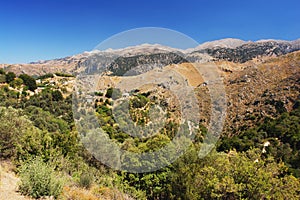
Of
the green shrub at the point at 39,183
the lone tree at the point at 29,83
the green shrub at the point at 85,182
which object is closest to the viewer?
the green shrub at the point at 39,183

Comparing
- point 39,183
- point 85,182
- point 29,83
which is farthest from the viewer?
point 29,83

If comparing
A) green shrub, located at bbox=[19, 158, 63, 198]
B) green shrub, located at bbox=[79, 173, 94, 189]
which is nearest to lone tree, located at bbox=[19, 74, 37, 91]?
green shrub, located at bbox=[79, 173, 94, 189]

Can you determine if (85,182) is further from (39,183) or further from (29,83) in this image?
(29,83)

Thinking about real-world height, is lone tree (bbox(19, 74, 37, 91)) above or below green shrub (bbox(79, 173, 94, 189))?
above

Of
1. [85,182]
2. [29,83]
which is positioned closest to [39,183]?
[85,182]

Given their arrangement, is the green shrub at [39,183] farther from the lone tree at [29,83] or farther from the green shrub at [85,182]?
the lone tree at [29,83]

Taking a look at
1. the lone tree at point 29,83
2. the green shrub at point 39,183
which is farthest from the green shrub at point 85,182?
the lone tree at point 29,83

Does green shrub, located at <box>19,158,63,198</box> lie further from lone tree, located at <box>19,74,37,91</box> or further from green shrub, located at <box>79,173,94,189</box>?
lone tree, located at <box>19,74,37,91</box>

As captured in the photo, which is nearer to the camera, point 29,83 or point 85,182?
point 85,182

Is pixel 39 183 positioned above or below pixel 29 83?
below

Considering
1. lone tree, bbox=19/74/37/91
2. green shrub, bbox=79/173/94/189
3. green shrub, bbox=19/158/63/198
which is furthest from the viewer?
lone tree, bbox=19/74/37/91

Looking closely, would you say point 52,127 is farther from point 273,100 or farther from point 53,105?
point 273,100

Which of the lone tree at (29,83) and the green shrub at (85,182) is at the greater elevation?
the lone tree at (29,83)
